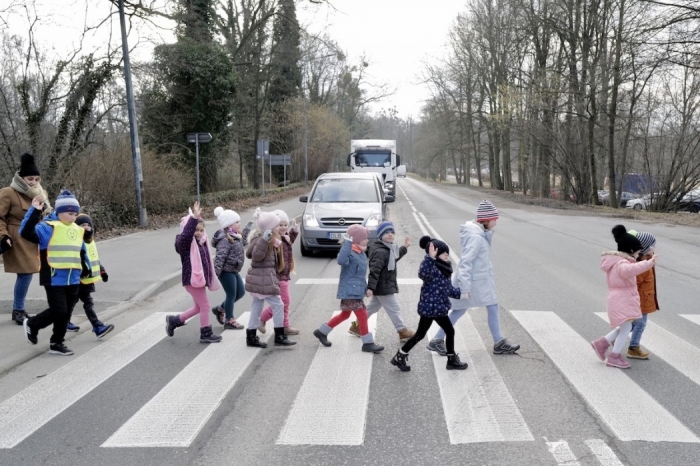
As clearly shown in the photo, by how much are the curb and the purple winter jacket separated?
1.54 m

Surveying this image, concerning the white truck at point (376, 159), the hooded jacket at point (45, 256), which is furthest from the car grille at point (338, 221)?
the white truck at point (376, 159)

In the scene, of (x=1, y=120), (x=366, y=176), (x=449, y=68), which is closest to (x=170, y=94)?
(x=1, y=120)

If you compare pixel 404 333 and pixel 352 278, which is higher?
pixel 352 278

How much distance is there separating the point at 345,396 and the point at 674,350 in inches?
135

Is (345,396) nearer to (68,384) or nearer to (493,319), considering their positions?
(493,319)

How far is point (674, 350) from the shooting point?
5699 mm

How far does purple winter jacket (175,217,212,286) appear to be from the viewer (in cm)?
598

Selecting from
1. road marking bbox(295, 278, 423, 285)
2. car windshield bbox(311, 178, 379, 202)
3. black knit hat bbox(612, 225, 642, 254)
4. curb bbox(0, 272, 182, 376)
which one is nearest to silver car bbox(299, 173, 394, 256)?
car windshield bbox(311, 178, 379, 202)

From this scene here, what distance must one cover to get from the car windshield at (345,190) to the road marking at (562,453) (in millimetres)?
9838

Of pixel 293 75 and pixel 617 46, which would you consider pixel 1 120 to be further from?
pixel 293 75

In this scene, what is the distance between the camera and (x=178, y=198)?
20.0 m

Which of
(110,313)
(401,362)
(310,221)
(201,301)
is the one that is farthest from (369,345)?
(310,221)

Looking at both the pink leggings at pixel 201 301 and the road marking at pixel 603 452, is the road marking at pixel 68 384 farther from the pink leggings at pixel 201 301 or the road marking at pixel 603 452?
the road marking at pixel 603 452

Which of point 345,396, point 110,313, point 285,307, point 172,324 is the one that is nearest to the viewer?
point 345,396
